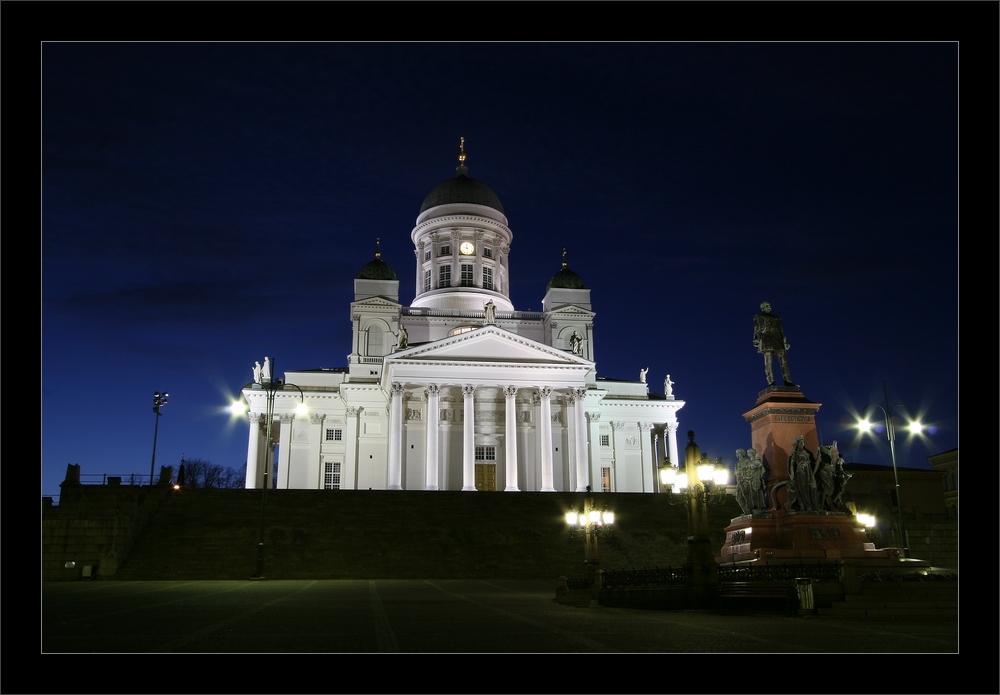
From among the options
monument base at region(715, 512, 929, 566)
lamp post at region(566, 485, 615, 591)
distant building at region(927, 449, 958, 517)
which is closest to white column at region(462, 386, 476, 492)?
lamp post at region(566, 485, 615, 591)

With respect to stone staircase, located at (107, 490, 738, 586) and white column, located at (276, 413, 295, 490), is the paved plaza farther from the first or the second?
white column, located at (276, 413, 295, 490)

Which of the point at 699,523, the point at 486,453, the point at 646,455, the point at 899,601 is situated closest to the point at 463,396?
the point at 486,453

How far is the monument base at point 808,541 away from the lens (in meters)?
17.8

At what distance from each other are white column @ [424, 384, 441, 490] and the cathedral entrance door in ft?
17.6

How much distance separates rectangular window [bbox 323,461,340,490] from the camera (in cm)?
6262

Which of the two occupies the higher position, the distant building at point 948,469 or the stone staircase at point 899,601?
the stone staircase at point 899,601

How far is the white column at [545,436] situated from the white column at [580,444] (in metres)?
1.91

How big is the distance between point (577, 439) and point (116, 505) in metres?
30.6

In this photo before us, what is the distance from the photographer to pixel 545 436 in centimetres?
5584

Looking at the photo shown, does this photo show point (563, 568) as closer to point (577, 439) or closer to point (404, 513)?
point (404, 513)

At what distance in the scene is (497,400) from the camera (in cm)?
6062

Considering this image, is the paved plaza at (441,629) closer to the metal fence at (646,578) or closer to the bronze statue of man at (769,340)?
the metal fence at (646,578)

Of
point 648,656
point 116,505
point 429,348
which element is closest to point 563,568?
point 116,505

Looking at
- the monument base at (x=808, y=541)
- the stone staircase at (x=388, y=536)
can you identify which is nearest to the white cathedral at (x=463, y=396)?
the stone staircase at (x=388, y=536)
